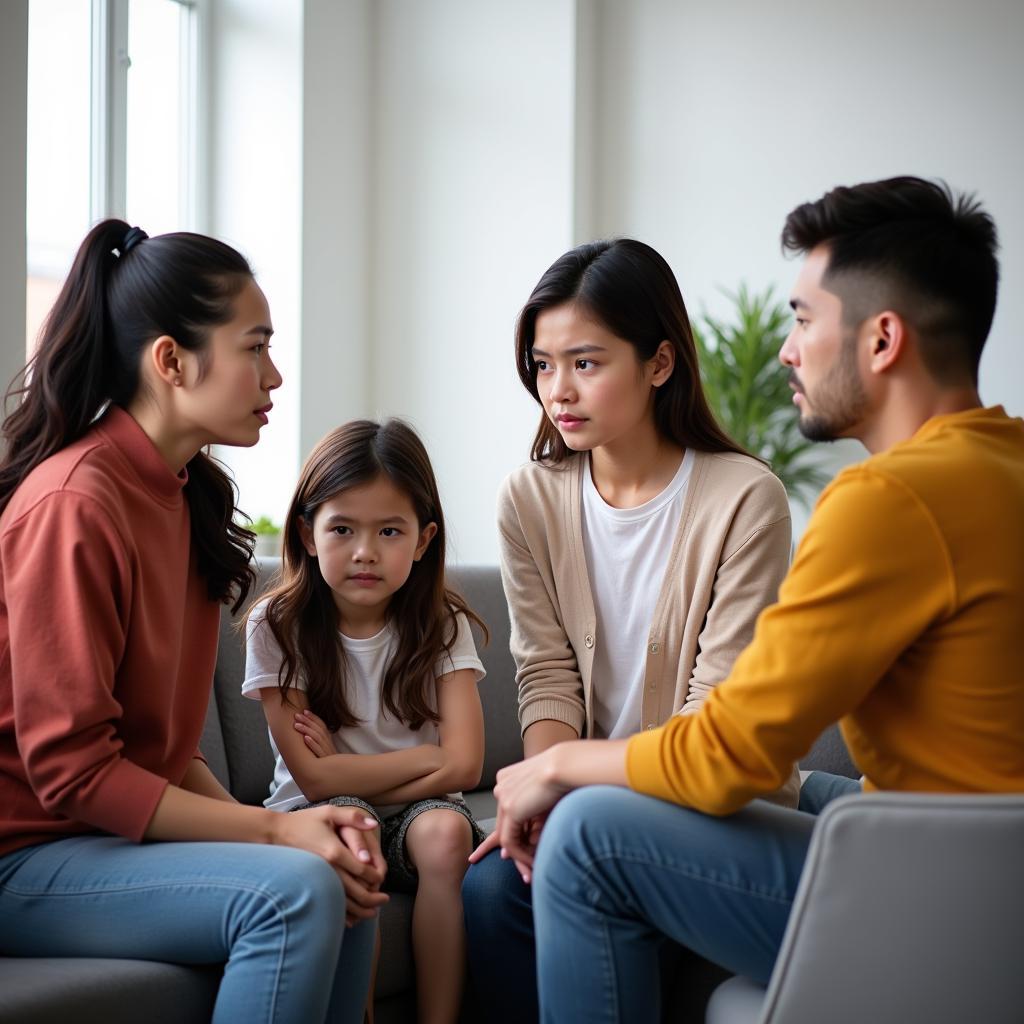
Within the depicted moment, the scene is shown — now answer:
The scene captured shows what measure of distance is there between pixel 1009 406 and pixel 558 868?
143 inches

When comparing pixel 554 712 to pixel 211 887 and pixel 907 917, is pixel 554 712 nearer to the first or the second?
pixel 211 887

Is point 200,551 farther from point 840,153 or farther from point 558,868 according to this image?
point 840,153

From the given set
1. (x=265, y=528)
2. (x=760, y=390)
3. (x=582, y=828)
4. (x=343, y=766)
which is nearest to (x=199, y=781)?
(x=343, y=766)

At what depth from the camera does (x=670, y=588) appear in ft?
6.33

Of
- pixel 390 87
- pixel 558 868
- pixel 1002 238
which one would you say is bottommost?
pixel 558 868

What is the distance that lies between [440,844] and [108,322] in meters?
0.87

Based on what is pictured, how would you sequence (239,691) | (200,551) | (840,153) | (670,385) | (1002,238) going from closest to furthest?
(200,551) → (670,385) → (239,691) → (1002,238) → (840,153)

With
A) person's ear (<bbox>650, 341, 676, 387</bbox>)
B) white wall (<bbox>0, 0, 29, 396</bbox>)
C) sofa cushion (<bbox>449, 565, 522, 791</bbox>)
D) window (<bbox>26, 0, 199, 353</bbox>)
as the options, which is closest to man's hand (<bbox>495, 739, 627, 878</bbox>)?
A: person's ear (<bbox>650, 341, 676, 387</bbox>)

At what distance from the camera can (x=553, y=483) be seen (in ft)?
6.90

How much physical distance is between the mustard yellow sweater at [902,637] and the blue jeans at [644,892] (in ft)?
0.20

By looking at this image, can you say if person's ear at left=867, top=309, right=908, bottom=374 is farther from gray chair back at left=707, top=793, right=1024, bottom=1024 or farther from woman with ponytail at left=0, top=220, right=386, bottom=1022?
woman with ponytail at left=0, top=220, right=386, bottom=1022

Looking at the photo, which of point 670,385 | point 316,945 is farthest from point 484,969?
point 670,385

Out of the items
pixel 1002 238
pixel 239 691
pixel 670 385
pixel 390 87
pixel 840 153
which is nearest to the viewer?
pixel 670 385

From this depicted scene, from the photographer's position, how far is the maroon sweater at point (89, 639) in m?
1.38
